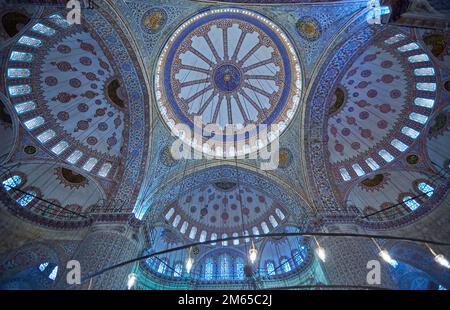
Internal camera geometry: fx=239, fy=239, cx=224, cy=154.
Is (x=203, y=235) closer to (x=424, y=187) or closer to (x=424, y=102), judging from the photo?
(x=424, y=187)

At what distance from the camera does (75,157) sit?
10688 millimetres

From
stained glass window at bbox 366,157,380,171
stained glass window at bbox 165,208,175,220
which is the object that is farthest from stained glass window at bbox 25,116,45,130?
stained glass window at bbox 366,157,380,171

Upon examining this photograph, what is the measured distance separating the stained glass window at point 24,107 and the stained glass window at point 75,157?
2.36m

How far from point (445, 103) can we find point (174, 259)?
51.5 feet

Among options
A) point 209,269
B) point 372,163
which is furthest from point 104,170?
point 372,163

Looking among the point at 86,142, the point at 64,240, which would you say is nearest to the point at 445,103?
the point at 86,142

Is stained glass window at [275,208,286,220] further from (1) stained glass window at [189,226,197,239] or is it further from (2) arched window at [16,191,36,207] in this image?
(2) arched window at [16,191,36,207]

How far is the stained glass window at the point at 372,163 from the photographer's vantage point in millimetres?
11417

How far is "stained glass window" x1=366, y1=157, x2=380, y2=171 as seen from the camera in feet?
37.5

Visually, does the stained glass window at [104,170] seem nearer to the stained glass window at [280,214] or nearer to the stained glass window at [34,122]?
the stained glass window at [34,122]

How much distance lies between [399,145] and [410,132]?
0.74 metres

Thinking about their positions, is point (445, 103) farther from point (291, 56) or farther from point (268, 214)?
point (268, 214)

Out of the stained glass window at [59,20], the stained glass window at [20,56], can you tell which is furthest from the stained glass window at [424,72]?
the stained glass window at [20,56]

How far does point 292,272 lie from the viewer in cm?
1282
